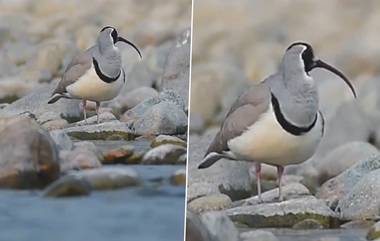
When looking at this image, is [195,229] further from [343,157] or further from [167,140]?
[343,157]

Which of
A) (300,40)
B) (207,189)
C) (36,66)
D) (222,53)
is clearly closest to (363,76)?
(300,40)

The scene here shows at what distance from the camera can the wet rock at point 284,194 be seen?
3023mm

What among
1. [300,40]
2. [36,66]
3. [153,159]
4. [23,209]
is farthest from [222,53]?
[23,209]

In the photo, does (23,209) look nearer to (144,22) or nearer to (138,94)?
(138,94)

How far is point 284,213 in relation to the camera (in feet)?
9.93

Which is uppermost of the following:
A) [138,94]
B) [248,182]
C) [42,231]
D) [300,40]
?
[300,40]

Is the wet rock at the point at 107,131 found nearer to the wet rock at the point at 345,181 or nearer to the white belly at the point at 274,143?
the white belly at the point at 274,143

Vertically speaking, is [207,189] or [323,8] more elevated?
[323,8]

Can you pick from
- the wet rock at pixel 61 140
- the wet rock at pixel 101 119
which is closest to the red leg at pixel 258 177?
the wet rock at pixel 101 119

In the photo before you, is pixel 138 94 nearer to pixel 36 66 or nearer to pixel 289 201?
pixel 36 66

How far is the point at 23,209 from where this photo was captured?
305 centimetres

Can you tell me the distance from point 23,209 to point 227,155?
0.85 metres

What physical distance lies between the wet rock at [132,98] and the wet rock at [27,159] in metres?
0.31

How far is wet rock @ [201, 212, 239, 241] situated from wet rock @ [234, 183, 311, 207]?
8 centimetres
